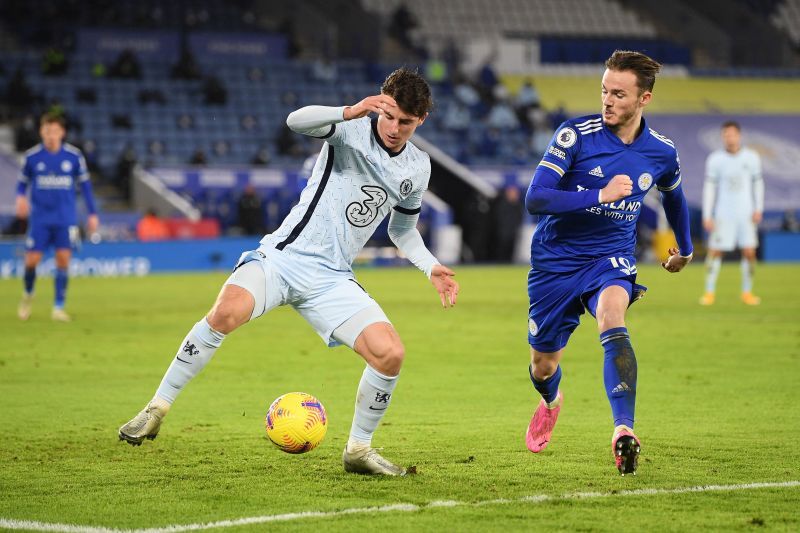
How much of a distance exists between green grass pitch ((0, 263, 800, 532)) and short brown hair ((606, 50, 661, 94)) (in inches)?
81.0

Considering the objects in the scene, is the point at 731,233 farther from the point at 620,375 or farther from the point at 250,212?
Answer: the point at 250,212

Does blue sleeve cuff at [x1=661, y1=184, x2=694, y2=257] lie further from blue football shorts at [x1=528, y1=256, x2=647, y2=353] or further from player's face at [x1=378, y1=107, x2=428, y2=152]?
player's face at [x1=378, y1=107, x2=428, y2=152]

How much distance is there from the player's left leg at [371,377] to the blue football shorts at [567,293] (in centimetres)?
96

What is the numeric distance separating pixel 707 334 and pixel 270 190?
65.3ft

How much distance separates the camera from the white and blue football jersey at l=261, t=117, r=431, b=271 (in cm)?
655

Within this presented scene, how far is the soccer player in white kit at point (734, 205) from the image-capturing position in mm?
18656

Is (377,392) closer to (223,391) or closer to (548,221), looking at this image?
(548,221)

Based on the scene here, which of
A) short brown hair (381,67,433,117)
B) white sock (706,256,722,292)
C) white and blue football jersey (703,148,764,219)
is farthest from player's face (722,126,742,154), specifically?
short brown hair (381,67,433,117)

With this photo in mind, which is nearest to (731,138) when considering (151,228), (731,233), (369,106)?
(731,233)

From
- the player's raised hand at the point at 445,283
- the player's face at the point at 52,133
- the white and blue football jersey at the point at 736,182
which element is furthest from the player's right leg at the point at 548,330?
the white and blue football jersey at the point at 736,182

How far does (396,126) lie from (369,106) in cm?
49

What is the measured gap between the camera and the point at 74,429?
26.2ft

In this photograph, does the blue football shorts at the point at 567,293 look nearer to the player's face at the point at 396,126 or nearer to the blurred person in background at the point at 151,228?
the player's face at the point at 396,126

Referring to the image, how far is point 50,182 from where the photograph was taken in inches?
632
